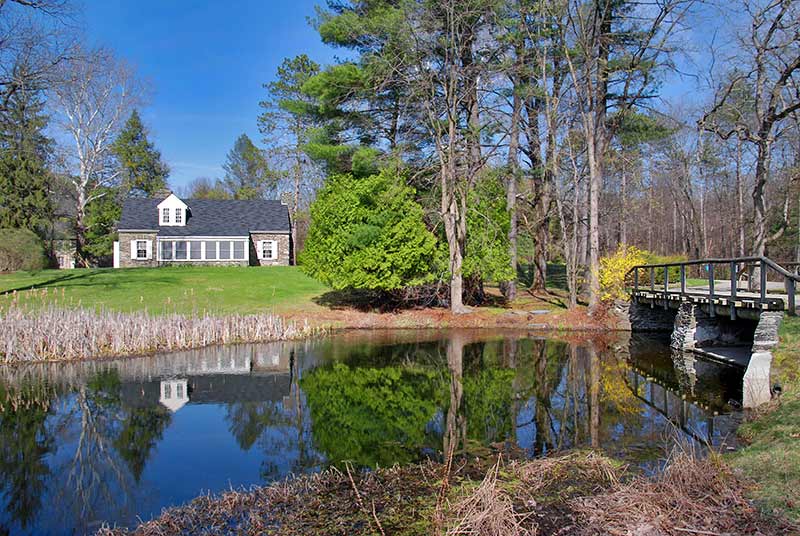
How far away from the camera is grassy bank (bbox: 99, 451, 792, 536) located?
4695 millimetres

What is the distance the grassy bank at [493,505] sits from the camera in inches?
185

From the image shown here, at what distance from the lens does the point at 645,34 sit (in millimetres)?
20109

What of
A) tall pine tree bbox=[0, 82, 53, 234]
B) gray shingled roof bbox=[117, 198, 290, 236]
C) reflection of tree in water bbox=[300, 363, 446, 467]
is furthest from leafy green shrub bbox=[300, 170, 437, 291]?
tall pine tree bbox=[0, 82, 53, 234]

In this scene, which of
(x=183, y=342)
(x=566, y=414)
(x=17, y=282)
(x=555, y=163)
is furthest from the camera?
(x=17, y=282)

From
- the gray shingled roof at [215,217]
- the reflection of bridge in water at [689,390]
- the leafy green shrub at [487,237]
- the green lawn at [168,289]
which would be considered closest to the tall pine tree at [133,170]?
the gray shingled roof at [215,217]

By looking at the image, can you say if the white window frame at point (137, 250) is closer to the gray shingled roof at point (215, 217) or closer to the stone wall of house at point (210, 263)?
the gray shingled roof at point (215, 217)

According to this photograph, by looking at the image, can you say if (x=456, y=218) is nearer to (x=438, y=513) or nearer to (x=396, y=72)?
(x=396, y=72)

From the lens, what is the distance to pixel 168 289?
78.2 ft

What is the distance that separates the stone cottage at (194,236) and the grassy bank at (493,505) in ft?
103

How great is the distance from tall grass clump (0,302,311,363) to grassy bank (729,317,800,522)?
1336 cm

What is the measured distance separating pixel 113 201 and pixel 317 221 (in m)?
28.1

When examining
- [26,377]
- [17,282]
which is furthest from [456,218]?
[17,282]

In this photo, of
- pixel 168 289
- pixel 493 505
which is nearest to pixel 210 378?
pixel 493 505

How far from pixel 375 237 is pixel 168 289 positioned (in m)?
10.4
